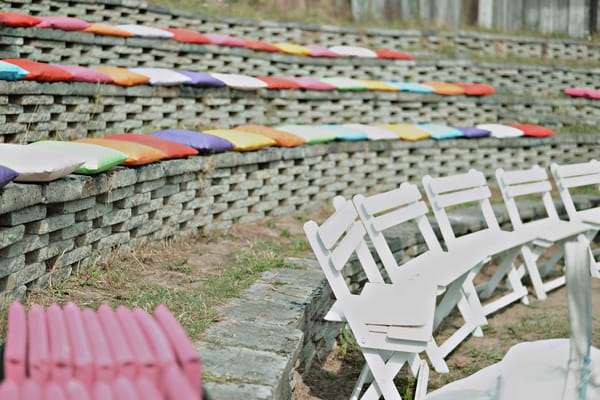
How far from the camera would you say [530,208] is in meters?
7.47

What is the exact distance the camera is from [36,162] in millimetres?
4027

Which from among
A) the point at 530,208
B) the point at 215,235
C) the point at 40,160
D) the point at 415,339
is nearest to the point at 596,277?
→ the point at 530,208

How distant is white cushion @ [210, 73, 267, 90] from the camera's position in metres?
7.73

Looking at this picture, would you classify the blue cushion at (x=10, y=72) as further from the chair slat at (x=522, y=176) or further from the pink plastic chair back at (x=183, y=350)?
the pink plastic chair back at (x=183, y=350)

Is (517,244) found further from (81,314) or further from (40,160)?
(81,314)

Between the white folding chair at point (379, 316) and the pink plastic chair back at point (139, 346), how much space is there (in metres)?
1.88

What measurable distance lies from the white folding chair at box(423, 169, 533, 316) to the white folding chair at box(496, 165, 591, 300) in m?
0.17

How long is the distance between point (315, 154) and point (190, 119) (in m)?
1.10

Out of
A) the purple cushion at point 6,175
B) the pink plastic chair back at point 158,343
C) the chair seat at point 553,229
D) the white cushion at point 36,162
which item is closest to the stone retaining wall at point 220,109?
the white cushion at point 36,162

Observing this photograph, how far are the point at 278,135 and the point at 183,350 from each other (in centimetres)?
502

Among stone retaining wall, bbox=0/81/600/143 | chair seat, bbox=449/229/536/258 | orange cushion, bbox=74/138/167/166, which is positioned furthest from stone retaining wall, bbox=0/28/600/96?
chair seat, bbox=449/229/536/258

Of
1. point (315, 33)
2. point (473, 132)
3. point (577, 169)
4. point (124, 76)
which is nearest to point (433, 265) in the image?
point (577, 169)

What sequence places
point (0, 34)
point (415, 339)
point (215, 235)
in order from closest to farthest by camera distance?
point (415, 339), point (215, 235), point (0, 34)

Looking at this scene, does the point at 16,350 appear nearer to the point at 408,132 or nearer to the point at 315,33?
the point at 408,132
